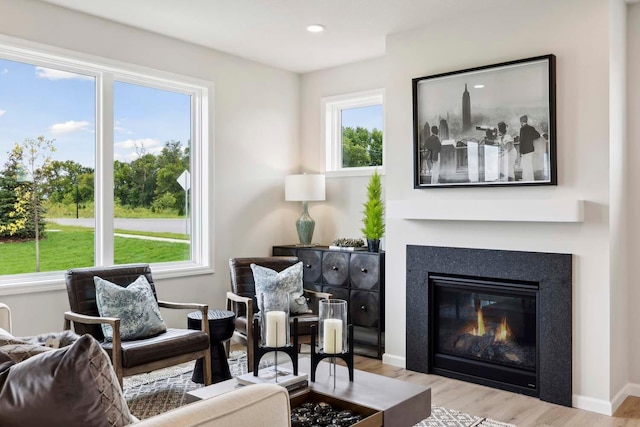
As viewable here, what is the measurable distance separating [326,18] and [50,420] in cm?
344

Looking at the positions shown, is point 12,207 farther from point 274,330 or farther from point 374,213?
point 374,213

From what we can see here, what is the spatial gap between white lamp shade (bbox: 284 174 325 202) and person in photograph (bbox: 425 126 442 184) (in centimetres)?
138

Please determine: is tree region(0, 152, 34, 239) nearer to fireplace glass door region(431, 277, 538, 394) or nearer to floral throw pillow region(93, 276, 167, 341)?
floral throw pillow region(93, 276, 167, 341)

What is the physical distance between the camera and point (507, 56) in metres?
3.67

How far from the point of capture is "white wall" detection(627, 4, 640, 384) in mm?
3641

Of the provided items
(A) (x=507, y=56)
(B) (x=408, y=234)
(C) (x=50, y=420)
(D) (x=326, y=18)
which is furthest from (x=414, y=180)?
(C) (x=50, y=420)

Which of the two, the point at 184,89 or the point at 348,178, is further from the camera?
the point at 348,178

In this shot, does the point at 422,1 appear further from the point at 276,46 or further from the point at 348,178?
the point at 348,178

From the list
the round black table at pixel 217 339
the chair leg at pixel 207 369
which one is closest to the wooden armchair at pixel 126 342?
the chair leg at pixel 207 369

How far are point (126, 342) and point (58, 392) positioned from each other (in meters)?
2.15

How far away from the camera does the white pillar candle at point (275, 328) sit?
2459 mm

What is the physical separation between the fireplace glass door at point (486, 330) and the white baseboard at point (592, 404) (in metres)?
0.27

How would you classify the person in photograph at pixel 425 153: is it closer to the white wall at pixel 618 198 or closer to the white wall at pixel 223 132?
the white wall at pixel 618 198

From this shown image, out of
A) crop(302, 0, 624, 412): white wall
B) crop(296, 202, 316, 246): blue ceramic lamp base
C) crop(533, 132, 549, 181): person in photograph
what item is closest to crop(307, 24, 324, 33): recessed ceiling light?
crop(302, 0, 624, 412): white wall
